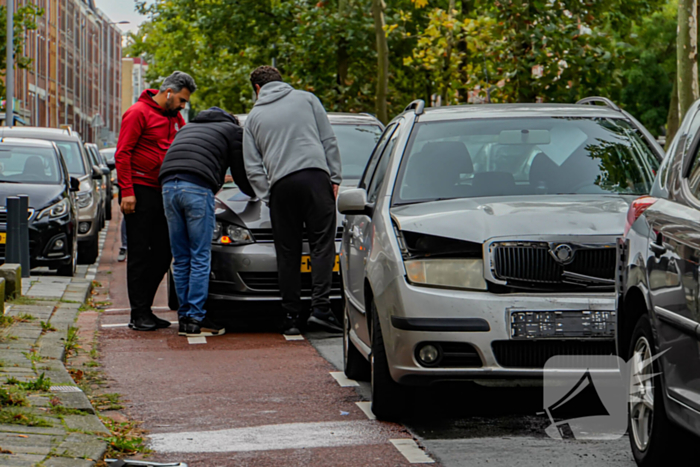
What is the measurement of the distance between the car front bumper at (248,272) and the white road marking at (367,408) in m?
3.01

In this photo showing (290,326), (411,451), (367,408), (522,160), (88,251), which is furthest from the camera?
(88,251)

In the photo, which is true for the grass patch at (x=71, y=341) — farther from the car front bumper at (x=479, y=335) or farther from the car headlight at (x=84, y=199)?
the car headlight at (x=84, y=199)

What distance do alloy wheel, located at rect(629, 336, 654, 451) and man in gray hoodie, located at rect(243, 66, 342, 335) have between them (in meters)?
4.32

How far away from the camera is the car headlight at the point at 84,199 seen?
17.6 meters

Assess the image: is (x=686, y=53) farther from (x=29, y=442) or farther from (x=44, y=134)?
(x=29, y=442)

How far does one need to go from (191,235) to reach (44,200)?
5722 mm

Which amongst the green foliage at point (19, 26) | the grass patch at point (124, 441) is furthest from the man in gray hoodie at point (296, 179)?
the green foliage at point (19, 26)

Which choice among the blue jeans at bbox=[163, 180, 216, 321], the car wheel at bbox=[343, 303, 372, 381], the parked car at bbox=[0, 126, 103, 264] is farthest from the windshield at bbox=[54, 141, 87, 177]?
the car wheel at bbox=[343, 303, 372, 381]

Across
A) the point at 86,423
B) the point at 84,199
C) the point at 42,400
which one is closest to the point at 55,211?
the point at 84,199

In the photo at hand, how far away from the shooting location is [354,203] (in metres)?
6.44

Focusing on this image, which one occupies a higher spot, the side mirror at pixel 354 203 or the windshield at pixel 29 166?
the side mirror at pixel 354 203

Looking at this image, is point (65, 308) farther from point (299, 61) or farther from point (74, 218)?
point (299, 61)

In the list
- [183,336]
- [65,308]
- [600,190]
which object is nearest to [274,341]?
[183,336]

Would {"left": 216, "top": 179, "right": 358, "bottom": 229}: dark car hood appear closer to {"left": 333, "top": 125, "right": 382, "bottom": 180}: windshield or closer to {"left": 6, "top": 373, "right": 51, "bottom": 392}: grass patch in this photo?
{"left": 333, "top": 125, "right": 382, "bottom": 180}: windshield
